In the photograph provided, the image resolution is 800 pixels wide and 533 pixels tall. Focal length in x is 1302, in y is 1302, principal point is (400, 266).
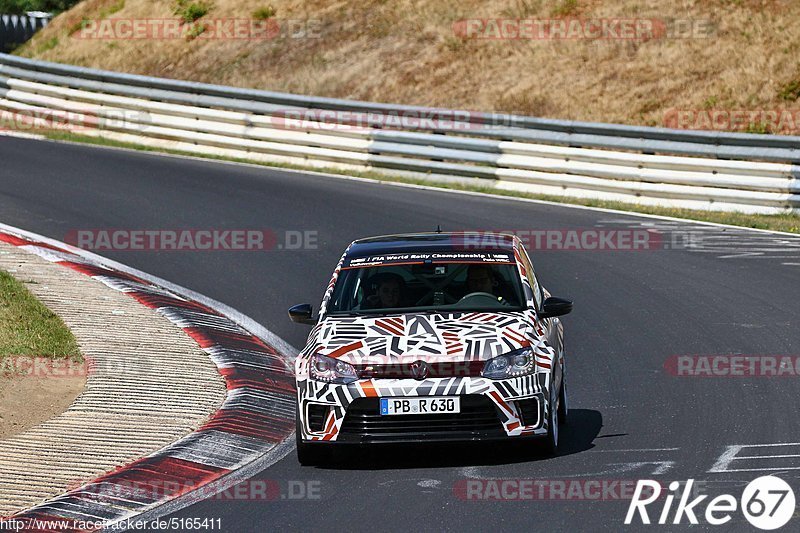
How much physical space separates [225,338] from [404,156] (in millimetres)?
10900

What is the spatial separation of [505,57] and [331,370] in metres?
20.0

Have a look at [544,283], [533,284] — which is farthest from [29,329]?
[544,283]

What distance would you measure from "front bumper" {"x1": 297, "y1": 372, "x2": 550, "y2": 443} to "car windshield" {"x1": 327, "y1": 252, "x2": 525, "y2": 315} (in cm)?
107

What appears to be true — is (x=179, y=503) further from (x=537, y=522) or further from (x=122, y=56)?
(x=122, y=56)

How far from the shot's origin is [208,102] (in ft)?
82.6

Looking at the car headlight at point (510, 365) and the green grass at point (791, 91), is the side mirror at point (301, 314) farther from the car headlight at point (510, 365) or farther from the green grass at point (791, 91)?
the green grass at point (791, 91)

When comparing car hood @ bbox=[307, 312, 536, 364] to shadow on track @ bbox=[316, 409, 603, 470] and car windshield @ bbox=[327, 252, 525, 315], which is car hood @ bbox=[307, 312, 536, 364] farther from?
shadow on track @ bbox=[316, 409, 603, 470]

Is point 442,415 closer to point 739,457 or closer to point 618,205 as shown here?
point 739,457

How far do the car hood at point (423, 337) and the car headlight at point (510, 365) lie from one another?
4cm

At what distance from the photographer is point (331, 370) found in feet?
28.8

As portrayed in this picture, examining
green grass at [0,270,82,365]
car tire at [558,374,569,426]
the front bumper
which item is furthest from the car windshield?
green grass at [0,270,82,365]

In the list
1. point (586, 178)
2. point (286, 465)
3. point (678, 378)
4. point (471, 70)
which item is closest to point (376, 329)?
point (286, 465)

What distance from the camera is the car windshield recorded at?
382 inches

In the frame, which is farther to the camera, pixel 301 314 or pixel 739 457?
pixel 301 314
